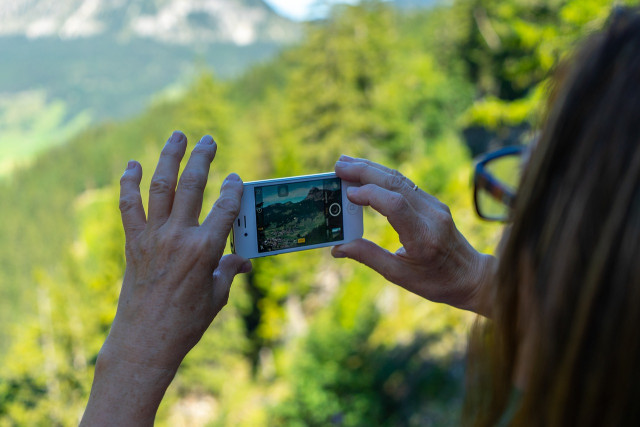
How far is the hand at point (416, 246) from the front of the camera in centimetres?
171

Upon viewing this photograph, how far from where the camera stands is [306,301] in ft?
92.5

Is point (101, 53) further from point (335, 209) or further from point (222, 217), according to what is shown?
point (222, 217)

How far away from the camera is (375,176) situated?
1.78 m

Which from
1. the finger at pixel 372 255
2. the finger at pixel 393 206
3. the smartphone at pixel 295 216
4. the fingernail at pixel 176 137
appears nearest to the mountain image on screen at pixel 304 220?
the smartphone at pixel 295 216

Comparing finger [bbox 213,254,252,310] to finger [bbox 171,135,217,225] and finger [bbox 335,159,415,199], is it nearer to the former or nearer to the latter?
finger [bbox 171,135,217,225]

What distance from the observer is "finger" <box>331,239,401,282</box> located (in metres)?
1.87

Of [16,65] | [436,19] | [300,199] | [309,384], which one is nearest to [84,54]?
[16,65]

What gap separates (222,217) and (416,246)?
678mm

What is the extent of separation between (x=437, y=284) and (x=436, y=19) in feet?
146

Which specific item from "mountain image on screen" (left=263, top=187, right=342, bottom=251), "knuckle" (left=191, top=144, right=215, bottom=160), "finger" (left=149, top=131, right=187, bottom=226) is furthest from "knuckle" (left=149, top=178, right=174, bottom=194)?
"mountain image on screen" (left=263, top=187, right=342, bottom=251)

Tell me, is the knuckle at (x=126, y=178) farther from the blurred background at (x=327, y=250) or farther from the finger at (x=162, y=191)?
the blurred background at (x=327, y=250)

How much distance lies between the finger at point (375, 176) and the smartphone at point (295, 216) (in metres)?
0.09

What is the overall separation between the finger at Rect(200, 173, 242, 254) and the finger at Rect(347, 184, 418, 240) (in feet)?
1.45

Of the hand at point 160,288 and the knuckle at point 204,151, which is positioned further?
the knuckle at point 204,151
